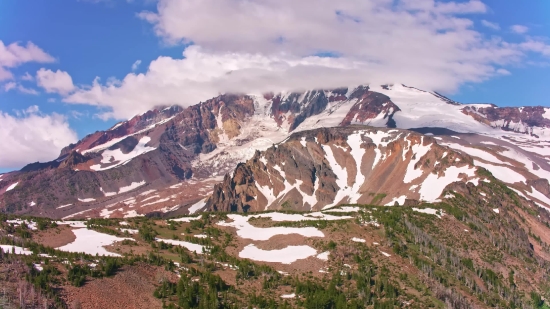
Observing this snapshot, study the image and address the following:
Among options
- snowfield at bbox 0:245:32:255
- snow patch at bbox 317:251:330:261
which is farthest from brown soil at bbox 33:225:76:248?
snow patch at bbox 317:251:330:261

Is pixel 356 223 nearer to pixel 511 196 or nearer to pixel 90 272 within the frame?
pixel 90 272

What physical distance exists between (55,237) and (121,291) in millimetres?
26082

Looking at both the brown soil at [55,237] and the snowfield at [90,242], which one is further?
the brown soil at [55,237]

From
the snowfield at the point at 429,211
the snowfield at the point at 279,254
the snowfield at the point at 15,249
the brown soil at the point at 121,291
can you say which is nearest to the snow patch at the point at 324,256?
the snowfield at the point at 279,254

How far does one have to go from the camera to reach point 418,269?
294 ft

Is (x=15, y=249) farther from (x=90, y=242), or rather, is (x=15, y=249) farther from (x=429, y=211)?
(x=429, y=211)

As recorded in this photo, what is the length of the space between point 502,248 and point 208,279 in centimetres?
8483

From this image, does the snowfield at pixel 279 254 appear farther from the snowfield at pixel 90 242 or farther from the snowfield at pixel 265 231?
the snowfield at pixel 90 242

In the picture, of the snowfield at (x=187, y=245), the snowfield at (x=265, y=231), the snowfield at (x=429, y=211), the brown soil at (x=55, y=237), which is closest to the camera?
the brown soil at (x=55, y=237)

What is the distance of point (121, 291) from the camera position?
65.0 m

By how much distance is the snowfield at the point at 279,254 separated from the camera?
291ft

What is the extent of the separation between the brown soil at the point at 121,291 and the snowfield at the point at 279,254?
20809 millimetres

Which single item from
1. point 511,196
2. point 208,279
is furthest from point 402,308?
point 511,196

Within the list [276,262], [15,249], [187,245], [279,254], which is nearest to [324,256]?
[279,254]
